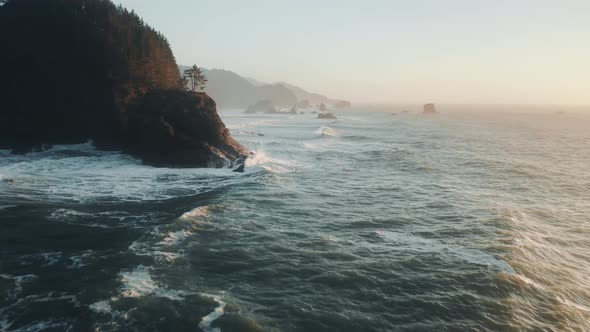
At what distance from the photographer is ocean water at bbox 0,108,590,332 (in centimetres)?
1538

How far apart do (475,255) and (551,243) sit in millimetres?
7419

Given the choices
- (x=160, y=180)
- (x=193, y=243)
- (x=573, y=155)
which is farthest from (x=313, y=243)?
(x=573, y=155)

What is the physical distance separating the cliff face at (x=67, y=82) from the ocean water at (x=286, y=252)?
10476 millimetres

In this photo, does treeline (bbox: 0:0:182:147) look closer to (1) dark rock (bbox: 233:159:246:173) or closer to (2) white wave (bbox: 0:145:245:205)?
(2) white wave (bbox: 0:145:245:205)

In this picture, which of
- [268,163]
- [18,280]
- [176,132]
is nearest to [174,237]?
[18,280]

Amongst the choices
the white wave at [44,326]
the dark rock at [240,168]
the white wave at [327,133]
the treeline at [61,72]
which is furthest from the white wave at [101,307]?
the white wave at [327,133]

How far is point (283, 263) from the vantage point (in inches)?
802

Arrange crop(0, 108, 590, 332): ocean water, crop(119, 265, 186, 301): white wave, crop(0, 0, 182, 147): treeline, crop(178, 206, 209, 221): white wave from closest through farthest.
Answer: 1. crop(0, 108, 590, 332): ocean water
2. crop(119, 265, 186, 301): white wave
3. crop(178, 206, 209, 221): white wave
4. crop(0, 0, 182, 147): treeline

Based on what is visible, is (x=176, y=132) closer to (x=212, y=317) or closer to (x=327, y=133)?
(x=212, y=317)

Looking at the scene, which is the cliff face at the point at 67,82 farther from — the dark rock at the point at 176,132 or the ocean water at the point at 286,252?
the ocean water at the point at 286,252

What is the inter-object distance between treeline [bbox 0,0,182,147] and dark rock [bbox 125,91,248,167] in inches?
219

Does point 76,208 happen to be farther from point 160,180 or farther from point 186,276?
point 186,276

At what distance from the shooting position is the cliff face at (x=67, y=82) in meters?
50.7

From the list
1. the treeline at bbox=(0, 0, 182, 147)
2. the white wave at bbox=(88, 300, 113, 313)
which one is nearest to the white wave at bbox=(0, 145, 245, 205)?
the treeline at bbox=(0, 0, 182, 147)
